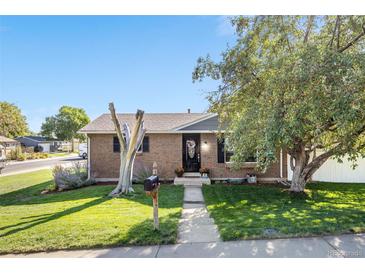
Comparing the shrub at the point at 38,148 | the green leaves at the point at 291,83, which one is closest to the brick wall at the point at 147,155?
the green leaves at the point at 291,83

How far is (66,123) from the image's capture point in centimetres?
5162

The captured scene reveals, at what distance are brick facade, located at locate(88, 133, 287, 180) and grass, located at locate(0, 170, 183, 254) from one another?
3062mm

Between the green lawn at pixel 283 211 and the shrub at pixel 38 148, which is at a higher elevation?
the shrub at pixel 38 148

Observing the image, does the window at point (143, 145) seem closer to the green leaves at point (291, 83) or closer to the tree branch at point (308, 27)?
the green leaves at point (291, 83)

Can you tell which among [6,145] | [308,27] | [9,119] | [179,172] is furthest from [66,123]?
[308,27]

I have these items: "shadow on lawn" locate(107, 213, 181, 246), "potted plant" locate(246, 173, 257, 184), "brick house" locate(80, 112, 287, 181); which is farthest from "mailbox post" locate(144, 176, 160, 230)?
"potted plant" locate(246, 173, 257, 184)

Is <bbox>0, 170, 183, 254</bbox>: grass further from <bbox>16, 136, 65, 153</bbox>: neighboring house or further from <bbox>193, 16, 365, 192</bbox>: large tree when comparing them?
<bbox>16, 136, 65, 153</bbox>: neighboring house

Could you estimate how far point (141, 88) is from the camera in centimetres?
1009

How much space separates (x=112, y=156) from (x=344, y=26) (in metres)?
11.0

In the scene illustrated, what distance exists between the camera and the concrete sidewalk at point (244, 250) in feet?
13.1

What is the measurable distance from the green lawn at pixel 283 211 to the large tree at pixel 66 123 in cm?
4705

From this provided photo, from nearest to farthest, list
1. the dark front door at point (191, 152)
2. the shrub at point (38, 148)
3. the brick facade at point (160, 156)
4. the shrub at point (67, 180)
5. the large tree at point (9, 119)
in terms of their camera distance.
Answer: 1. the shrub at point (67, 180)
2. the brick facade at point (160, 156)
3. the dark front door at point (191, 152)
4. the large tree at point (9, 119)
5. the shrub at point (38, 148)
